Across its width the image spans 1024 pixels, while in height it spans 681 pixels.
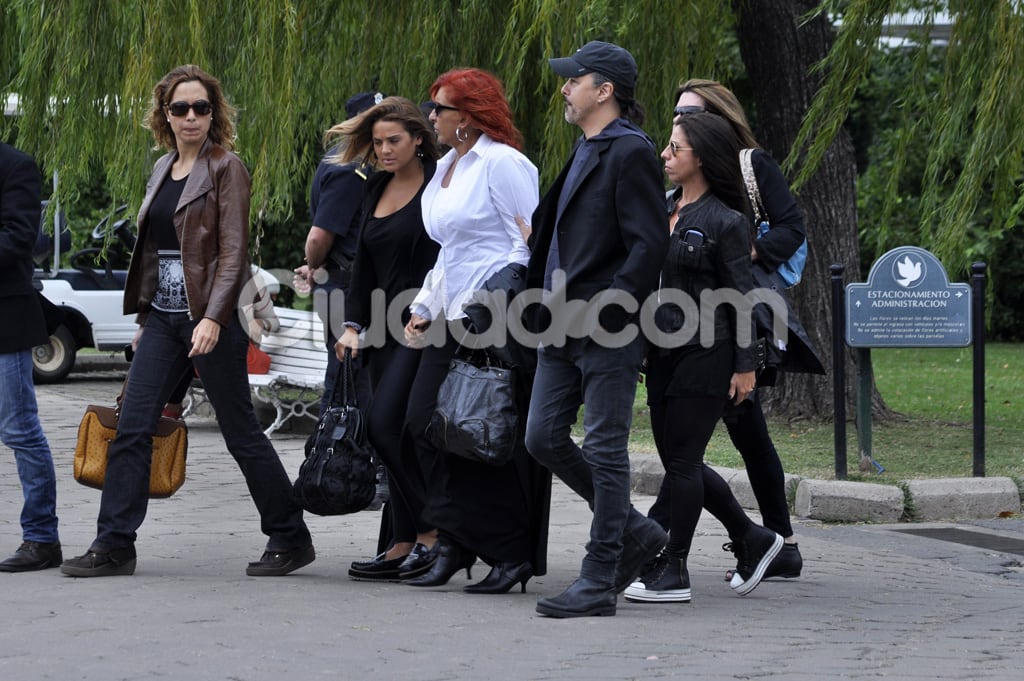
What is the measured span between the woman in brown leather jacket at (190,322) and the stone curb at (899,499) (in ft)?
9.21

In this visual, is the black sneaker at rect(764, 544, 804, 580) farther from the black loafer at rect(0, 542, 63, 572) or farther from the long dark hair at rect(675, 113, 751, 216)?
the black loafer at rect(0, 542, 63, 572)

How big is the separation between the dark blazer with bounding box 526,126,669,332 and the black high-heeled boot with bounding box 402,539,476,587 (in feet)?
3.22

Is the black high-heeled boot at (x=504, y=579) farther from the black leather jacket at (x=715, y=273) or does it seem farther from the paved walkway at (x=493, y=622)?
the black leather jacket at (x=715, y=273)

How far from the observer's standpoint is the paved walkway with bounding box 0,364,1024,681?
15.5 ft

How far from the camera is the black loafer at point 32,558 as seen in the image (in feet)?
20.2

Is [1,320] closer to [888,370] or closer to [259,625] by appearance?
[259,625]

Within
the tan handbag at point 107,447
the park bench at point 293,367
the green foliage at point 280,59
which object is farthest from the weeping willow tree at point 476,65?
the tan handbag at point 107,447

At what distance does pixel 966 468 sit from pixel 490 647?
4.60 metres

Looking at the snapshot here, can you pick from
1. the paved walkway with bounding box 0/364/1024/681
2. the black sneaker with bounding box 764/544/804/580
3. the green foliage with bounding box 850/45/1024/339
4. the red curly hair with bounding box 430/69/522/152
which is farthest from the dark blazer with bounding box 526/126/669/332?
the green foliage with bounding box 850/45/1024/339

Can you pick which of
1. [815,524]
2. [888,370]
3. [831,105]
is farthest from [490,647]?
[888,370]

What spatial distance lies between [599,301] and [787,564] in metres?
1.46

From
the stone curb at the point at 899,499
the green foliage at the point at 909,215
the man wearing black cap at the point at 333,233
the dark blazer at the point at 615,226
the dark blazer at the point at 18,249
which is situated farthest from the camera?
the green foliage at the point at 909,215

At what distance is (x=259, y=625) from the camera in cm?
526

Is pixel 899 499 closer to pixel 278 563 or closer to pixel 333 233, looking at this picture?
pixel 333 233
